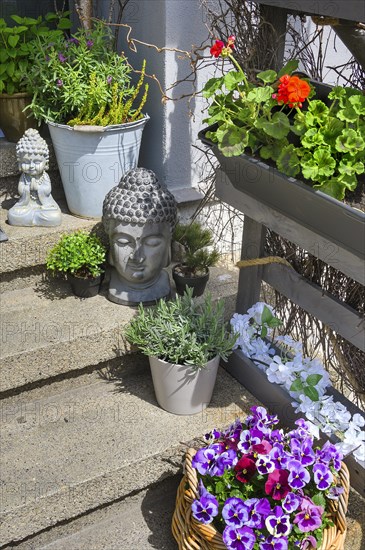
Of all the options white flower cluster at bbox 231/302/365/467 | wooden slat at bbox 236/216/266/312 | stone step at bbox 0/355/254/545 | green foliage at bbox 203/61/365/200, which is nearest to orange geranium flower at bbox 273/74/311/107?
green foliage at bbox 203/61/365/200

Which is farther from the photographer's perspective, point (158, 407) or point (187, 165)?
point (187, 165)

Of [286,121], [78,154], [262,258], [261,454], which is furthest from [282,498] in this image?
[78,154]

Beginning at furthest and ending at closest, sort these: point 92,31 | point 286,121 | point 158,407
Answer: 1. point 92,31
2. point 158,407
3. point 286,121

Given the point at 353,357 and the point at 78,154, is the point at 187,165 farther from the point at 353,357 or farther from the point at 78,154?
the point at 353,357

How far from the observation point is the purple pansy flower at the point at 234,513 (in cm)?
204

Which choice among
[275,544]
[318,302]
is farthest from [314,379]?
[275,544]

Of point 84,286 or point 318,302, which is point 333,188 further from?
point 84,286

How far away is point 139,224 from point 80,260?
0.36m

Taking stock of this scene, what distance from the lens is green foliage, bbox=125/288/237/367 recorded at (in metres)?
2.47

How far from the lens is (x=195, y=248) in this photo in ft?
10.3

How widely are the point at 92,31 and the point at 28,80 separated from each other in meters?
0.45

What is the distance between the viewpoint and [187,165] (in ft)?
11.0

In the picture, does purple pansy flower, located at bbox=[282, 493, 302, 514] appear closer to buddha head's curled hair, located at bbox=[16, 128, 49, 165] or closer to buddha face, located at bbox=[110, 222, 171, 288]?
buddha face, located at bbox=[110, 222, 171, 288]

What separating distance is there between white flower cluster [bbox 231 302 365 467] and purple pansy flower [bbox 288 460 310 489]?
187mm
